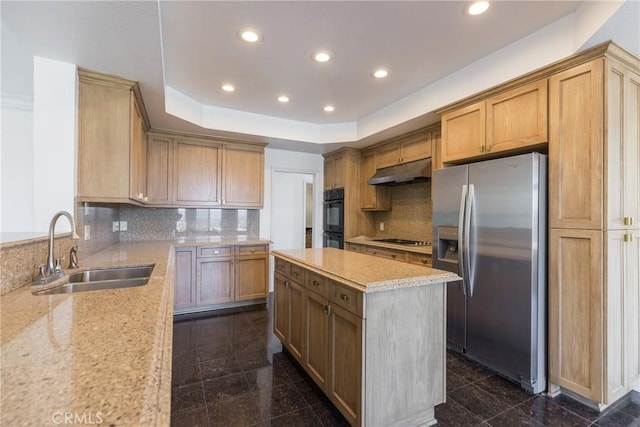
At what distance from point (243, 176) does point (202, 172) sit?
57cm

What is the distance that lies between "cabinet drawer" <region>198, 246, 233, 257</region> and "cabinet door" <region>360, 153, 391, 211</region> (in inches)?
84.8

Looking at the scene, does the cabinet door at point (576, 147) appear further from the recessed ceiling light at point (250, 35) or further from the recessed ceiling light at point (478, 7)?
the recessed ceiling light at point (250, 35)

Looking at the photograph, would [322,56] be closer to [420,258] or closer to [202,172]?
[420,258]

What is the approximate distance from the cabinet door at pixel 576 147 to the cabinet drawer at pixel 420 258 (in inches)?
46.2

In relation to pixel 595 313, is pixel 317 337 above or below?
below

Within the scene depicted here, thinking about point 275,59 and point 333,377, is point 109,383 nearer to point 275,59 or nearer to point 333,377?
point 333,377

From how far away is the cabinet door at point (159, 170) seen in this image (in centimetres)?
375

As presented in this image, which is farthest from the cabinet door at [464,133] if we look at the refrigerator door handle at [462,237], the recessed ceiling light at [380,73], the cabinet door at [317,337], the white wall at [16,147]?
the white wall at [16,147]

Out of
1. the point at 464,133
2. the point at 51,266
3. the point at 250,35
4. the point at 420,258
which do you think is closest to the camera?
the point at 51,266

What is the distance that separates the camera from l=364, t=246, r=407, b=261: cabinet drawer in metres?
3.43

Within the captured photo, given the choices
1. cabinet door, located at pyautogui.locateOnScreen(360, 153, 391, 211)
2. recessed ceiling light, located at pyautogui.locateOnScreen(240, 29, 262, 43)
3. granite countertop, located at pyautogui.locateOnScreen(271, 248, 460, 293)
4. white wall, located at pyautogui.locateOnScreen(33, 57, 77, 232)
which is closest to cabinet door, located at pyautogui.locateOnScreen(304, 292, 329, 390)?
granite countertop, located at pyautogui.locateOnScreen(271, 248, 460, 293)

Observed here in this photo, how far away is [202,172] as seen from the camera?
4.06m

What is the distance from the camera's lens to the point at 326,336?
6.26 feet

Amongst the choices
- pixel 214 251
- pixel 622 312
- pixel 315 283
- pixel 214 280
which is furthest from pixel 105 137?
pixel 622 312
